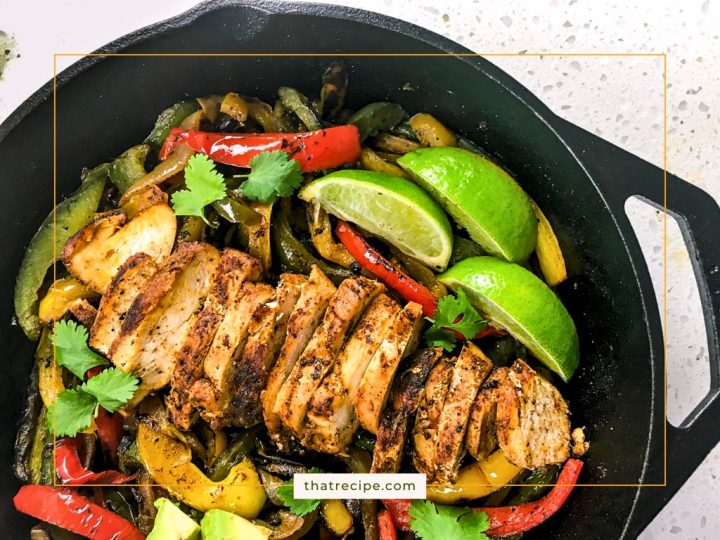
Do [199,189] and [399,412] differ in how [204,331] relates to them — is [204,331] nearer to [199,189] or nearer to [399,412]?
[199,189]

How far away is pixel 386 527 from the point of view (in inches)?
90.2

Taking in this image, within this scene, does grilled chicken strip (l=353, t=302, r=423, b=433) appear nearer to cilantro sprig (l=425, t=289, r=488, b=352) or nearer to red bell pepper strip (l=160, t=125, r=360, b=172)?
cilantro sprig (l=425, t=289, r=488, b=352)

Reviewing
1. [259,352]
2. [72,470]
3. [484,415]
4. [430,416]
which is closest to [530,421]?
[484,415]

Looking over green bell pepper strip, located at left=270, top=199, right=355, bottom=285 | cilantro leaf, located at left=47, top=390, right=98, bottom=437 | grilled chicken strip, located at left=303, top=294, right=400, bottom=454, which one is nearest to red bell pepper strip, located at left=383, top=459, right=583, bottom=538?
grilled chicken strip, located at left=303, top=294, right=400, bottom=454

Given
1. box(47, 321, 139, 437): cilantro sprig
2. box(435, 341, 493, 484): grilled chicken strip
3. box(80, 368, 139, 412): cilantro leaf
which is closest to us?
Answer: box(435, 341, 493, 484): grilled chicken strip

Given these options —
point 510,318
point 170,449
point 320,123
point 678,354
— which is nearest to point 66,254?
point 170,449

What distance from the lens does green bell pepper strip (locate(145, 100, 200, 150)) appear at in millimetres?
2525

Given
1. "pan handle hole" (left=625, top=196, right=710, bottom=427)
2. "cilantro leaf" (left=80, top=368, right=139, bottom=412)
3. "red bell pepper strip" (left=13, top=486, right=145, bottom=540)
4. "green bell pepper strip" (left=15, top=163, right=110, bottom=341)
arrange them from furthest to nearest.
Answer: "pan handle hole" (left=625, top=196, right=710, bottom=427) < "green bell pepper strip" (left=15, top=163, right=110, bottom=341) < "red bell pepper strip" (left=13, top=486, right=145, bottom=540) < "cilantro leaf" (left=80, top=368, right=139, bottom=412)

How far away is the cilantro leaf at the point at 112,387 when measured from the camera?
2146 mm

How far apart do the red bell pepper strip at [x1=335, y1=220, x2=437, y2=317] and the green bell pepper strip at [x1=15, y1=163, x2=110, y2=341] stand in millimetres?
896

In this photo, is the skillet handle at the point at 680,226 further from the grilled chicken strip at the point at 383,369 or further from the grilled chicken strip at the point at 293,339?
the grilled chicken strip at the point at 293,339

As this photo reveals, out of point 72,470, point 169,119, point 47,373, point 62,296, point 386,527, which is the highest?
point 169,119

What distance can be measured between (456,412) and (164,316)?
2.97 feet

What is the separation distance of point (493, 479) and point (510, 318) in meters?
0.52
